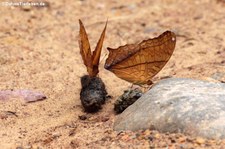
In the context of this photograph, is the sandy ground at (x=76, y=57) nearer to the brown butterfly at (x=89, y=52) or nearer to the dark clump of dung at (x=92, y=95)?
the dark clump of dung at (x=92, y=95)

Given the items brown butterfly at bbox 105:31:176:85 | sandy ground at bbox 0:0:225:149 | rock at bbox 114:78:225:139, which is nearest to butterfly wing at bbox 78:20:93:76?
brown butterfly at bbox 105:31:176:85

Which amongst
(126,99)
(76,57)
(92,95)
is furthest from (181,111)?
(76,57)

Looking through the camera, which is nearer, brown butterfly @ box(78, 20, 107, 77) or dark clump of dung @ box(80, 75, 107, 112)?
brown butterfly @ box(78, 20, 107, 77)

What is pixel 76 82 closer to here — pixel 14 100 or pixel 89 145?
pixel 14 100

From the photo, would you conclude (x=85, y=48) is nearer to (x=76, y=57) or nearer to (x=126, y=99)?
(x=126, y=99)

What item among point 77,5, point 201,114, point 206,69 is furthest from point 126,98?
point 77,5

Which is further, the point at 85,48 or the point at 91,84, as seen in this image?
the point at 91,84

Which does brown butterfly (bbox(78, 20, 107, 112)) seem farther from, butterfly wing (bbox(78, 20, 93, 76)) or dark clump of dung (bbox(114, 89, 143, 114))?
dark clump of dung (bbox(114, 89, 143, 114))

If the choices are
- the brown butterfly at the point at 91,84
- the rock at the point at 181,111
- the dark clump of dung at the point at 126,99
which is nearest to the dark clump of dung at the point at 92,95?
the brown butterfly at the point at 91,84
